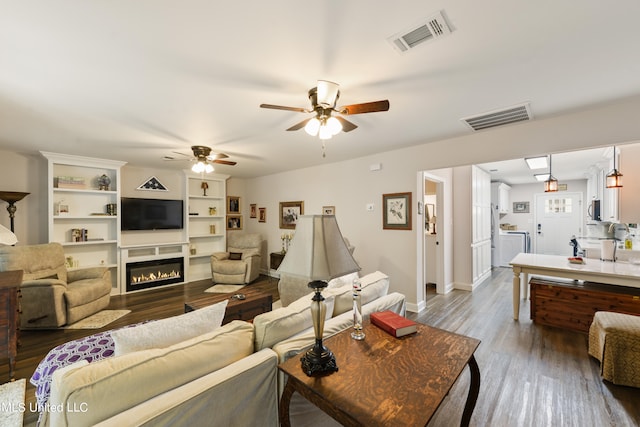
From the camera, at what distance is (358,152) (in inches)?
161

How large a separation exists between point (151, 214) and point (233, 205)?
6.17 feet

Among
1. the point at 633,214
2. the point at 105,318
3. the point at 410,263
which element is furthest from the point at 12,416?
the point at 633,214

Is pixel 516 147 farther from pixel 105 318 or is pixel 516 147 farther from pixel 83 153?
pixel 83 153

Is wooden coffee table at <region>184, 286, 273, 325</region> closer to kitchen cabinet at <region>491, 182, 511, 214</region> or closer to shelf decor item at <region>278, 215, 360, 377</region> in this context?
shelf decor item at <region>278, 215, 360, 377</region>

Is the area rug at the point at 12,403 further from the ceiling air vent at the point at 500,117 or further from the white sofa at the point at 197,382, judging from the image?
the ceiling air vent at the point at 500,117

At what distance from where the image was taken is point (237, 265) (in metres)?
5.28

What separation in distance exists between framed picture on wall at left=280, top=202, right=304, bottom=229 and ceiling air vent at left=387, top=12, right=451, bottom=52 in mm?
4090

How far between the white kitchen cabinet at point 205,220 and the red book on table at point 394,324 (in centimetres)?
502

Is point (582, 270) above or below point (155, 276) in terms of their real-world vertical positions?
above

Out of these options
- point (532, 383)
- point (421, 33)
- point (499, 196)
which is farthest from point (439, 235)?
point (421, 33)

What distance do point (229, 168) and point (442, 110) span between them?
422 centimetres

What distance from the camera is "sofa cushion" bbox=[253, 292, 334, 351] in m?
1.48

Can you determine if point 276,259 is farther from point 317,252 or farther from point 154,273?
point 317,252

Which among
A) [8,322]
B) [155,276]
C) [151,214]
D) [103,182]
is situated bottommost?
[155,276]
